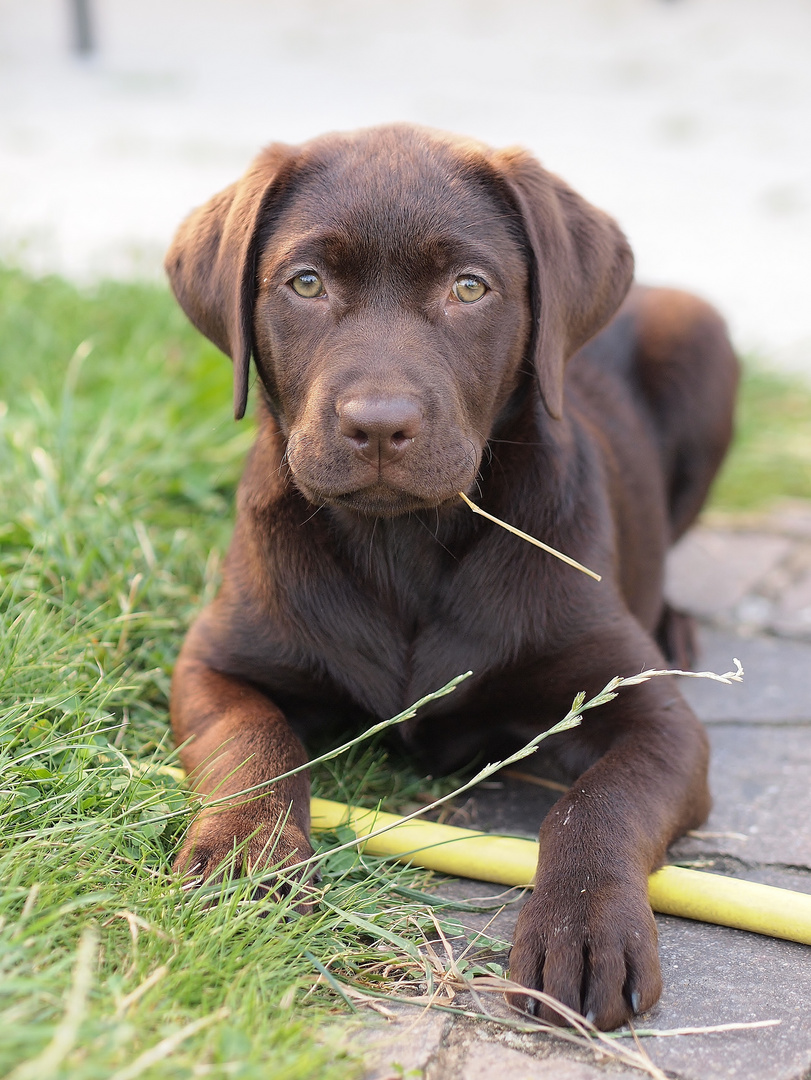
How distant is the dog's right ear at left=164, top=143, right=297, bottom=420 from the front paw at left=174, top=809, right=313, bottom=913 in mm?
923

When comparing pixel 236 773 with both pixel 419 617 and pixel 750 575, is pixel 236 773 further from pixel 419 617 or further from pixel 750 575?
pixel 750 575

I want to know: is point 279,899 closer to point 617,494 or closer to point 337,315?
point 337,315

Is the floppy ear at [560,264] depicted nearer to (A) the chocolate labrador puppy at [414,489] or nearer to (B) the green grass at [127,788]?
(A) the chocolate labrador puppy at [414,489]

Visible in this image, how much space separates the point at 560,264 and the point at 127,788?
4.71ft

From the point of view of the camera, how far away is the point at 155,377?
454cm

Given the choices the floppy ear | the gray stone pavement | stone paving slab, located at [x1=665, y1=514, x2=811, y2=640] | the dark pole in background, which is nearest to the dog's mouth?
the floppy ear

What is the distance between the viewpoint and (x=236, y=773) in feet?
7.32

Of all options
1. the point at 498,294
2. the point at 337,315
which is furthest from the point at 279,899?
the point at 498,294

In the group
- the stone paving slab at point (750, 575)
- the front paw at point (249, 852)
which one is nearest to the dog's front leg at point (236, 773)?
the front paw at point (249, 852)

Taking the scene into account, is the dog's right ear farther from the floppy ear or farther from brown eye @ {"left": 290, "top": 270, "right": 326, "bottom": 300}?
the floppy ear

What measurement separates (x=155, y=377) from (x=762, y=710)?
8.73 feet

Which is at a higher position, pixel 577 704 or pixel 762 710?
pixel 577 704

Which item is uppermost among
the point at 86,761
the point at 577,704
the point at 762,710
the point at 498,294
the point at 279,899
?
the point at 498,294

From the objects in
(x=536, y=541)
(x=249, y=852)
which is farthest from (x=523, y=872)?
(x=536, y=541)
